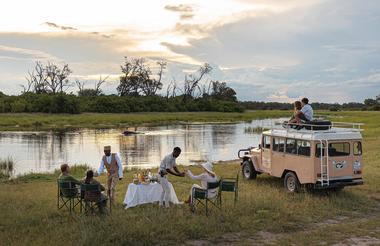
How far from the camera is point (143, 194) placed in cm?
1189

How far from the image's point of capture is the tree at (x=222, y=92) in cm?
13275

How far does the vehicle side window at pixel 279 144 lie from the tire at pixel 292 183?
824 millimetres

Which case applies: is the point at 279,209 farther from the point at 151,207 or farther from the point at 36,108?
the point at 36,108

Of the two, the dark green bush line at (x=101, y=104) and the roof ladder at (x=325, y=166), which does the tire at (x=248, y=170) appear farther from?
the dark green bush line at (x=101, y=104)

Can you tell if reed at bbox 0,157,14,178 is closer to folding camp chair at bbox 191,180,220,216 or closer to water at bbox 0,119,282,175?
water at bbox 0,119,282,175

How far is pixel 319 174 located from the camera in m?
13.1

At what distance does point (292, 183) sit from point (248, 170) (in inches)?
116

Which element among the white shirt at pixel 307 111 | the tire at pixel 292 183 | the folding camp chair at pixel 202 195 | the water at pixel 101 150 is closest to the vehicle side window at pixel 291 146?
the tire at pixel 292 183

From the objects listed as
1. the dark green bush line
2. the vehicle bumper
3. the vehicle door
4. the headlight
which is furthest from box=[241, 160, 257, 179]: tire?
the dark green bush line

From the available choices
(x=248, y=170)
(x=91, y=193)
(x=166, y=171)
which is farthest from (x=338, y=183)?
(x=91, y=193)

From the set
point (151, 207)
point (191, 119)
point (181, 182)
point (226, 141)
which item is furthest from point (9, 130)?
point (151, 207)

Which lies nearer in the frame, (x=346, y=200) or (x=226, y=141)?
(x=346, y=200)

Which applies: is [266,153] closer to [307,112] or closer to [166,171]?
[307,112]

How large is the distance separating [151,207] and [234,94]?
4861 inches
